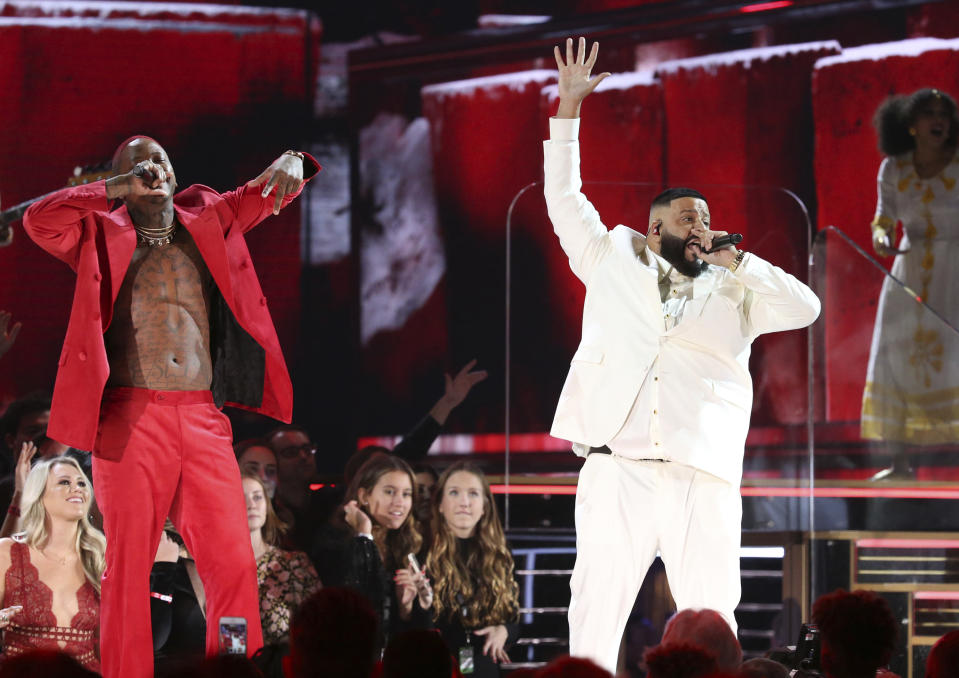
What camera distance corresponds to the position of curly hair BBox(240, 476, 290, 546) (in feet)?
20.5

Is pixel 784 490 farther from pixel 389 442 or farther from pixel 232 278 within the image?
pixel 232 278

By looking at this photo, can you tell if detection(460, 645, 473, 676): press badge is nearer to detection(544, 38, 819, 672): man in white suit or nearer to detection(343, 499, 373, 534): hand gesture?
detection(343, 499, 373, 534): hand gesture

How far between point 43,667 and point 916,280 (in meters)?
5.89

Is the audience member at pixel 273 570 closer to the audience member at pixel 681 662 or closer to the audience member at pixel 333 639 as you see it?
the audience member at pixel 333 639

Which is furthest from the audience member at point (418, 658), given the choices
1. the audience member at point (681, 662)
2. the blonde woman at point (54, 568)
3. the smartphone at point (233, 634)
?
the blonde woman at point (54, 568)

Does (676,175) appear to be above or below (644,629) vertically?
above

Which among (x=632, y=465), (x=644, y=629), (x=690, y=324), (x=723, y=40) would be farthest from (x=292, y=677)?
(x=723, y=40)

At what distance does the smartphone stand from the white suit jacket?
137cm

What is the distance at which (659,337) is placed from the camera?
480cm

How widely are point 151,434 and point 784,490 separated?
11.3 feet

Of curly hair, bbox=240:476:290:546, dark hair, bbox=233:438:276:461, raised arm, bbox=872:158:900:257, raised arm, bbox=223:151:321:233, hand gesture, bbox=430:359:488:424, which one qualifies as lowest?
curly hair, bbox=240:476:290:546

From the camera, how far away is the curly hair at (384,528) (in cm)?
639

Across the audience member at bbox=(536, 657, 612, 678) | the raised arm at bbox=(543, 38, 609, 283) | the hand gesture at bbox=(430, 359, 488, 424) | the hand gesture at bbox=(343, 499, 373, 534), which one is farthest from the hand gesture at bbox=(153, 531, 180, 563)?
the audience member at bbox=(536, 657, 612, 678)

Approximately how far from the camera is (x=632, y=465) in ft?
15.4
